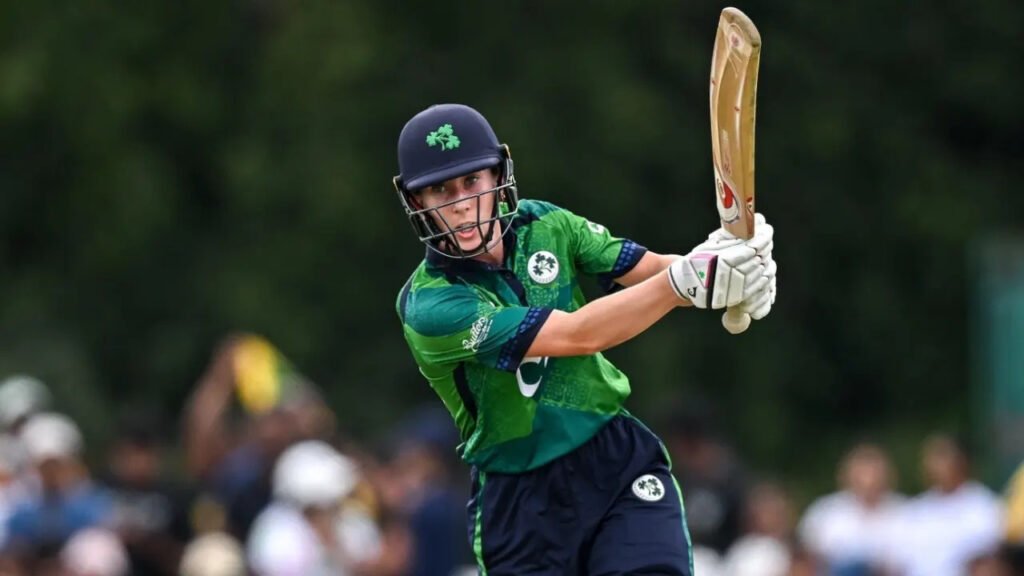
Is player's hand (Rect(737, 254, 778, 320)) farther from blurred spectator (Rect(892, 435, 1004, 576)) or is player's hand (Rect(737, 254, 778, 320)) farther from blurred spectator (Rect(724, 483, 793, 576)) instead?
blurred spectator (Rect(892, 435, 1004, 576))

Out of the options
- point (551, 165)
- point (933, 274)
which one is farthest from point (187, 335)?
point (933, 274)

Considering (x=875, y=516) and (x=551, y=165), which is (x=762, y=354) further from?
(x=875, y=516)

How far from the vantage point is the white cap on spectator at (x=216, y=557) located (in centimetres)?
1222

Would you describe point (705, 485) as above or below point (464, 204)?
below

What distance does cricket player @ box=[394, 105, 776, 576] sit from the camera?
7242 mm

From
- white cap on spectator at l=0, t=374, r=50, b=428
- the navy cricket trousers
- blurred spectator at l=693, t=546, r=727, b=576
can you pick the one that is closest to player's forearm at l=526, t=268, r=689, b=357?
the navy cricket trousers

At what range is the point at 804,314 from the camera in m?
22.8

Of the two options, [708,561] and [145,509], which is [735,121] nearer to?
[708,561]

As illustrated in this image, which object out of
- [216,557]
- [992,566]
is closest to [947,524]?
[992,566]

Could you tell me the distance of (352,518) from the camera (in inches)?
507

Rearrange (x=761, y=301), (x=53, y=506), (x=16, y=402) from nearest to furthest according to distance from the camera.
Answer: (x=761, y=301)
(x=53, y=506)
(x=16, y=402)

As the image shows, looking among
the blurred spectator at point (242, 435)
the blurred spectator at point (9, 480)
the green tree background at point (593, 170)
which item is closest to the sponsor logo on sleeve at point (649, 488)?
the blurred spectator at point (242, 435)

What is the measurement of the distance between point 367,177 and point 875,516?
34.1 feet

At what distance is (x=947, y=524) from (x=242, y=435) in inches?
222
